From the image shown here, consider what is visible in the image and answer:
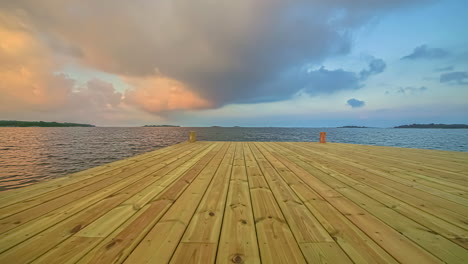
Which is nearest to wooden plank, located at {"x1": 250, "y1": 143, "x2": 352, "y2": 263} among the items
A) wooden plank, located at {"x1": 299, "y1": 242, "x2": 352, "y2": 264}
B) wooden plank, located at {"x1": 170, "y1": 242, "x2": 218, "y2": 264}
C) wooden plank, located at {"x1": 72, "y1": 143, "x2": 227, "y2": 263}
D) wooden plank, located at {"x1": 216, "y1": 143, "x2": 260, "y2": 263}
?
wooden plank, located at {"x1": 299, "y1": 242, "x2": 352, "y2": 264}

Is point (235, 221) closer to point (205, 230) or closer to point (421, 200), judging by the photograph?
point (205, 230)

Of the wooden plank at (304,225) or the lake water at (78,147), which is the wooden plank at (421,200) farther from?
the lake water at (78,147)

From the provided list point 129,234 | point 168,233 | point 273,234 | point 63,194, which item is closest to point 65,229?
point 129,234

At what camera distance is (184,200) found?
187cm

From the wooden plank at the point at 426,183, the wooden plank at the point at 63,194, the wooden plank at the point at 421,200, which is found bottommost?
the wooden plank at the point at 63,194

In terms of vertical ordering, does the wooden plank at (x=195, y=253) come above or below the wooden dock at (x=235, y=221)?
above

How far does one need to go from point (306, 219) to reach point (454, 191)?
2221 millimetres

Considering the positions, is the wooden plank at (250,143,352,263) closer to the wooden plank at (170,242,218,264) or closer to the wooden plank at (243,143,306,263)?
the wooden plank at (243,143,306,263)

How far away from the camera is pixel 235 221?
1.44 meters

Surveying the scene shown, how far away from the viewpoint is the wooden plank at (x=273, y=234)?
3.37 ft

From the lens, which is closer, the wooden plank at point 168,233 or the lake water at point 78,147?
the wooden plank at point 168,233

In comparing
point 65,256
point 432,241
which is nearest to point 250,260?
point 65,256

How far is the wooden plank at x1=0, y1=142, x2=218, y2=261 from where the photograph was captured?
106cm

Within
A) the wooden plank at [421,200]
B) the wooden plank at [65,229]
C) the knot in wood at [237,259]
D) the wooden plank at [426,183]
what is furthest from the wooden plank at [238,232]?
the wooden plank at [426,183]
